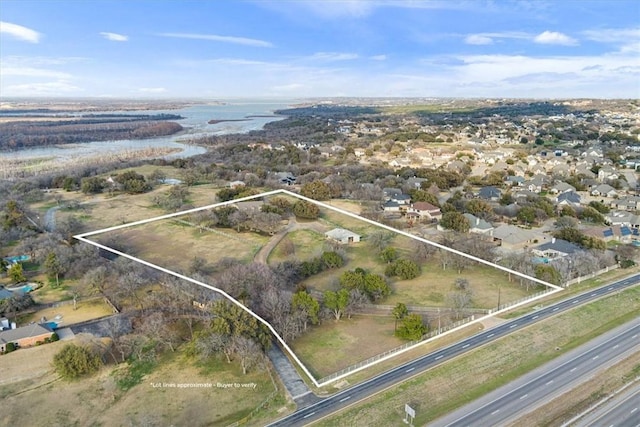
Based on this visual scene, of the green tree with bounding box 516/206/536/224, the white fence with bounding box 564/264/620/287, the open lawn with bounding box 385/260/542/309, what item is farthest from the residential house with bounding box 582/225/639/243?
the open lawn with bounding box 385/260/542/309

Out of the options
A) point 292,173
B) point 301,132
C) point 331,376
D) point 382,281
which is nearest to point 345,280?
point 382,281

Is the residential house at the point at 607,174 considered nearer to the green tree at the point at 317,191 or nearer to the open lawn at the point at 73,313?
the green tree at the point at 317,191

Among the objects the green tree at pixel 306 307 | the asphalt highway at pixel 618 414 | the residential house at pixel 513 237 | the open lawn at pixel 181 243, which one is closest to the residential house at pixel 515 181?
the residential house at pixel 513 237

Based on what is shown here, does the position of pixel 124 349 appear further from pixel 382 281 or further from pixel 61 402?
pixel 382 281

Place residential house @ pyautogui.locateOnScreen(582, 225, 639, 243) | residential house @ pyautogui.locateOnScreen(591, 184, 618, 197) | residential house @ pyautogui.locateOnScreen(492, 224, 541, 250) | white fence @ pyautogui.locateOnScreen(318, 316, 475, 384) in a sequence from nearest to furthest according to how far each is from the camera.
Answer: white fence @ pyautogui.locateOnScreen(318, 316, 475, 384), residential house @ pyautogui.locateOnScreen(492, 224, 541, 250), residential house @ pyautogui.locateOnScreen(582, 225, 639, 243), residential house @ pyautogui.locateOnScreen(591, 184, 618, 197)

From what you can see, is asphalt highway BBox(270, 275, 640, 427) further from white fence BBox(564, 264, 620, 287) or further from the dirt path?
the dirt path

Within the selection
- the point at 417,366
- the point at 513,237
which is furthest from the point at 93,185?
the point at 417,366
